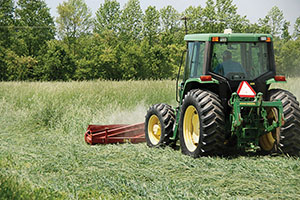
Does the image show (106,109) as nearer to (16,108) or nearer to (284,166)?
(16,108)

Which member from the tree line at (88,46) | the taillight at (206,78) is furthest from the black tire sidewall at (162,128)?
A: the tree line at (88,46)

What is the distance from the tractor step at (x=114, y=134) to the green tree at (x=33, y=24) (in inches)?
1444

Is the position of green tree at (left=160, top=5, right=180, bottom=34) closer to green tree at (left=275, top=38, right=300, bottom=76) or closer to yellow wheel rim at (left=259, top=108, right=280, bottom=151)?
green tree at (left=275, top=38, right=300, bottom=76)

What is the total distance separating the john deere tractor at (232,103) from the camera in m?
6.40

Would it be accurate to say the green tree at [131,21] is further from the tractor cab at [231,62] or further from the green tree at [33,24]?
the tractor cab at [231,62]

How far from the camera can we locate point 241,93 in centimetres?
654

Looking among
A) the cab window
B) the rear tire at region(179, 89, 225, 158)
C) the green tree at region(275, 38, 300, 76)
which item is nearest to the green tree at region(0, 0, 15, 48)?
the green tree at region(275, 38, 300, 76)

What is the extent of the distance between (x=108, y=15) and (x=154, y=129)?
152 feet

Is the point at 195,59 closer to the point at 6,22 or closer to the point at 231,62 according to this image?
the point at 231,62

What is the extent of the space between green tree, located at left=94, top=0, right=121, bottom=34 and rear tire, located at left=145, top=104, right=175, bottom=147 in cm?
4361

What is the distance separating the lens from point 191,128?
7.09m

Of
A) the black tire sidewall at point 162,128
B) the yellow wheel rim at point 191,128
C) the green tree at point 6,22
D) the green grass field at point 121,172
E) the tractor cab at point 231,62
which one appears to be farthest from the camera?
the green tree at point 6,22

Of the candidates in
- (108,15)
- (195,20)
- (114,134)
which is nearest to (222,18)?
(195,20)

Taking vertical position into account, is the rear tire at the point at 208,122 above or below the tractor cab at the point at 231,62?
below
